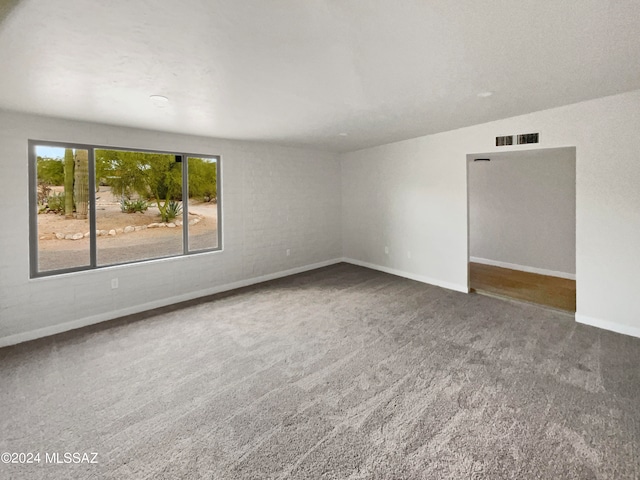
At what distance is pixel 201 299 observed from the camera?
4719 mm

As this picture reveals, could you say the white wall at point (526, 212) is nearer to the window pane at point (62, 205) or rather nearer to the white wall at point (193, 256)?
the white wall at point (193, 256)

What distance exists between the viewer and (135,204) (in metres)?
7.93

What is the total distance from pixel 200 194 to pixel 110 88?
14.2ft

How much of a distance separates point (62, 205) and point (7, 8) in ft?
18.1

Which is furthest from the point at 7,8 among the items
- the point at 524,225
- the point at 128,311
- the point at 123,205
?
the point at 524,225

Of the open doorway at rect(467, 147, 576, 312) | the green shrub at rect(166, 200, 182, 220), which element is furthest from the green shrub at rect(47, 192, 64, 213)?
the open doorway at rect(467, 147, 576, 312)

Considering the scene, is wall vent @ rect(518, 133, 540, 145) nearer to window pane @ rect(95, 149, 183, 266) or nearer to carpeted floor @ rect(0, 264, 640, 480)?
carpeted floor @ rect(0, 264, 640, 480)

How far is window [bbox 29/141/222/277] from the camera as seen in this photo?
16.8ft

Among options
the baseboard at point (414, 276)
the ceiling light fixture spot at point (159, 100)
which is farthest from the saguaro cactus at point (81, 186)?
the baseboard at point (414, 276)

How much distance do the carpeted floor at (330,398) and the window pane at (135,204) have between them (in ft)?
15.4

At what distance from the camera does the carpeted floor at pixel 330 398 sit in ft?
5.79

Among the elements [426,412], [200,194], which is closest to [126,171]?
[200,194]

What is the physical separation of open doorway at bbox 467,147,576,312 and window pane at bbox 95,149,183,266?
22.5 ft

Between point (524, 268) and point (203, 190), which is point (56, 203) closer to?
point (203, 190)
